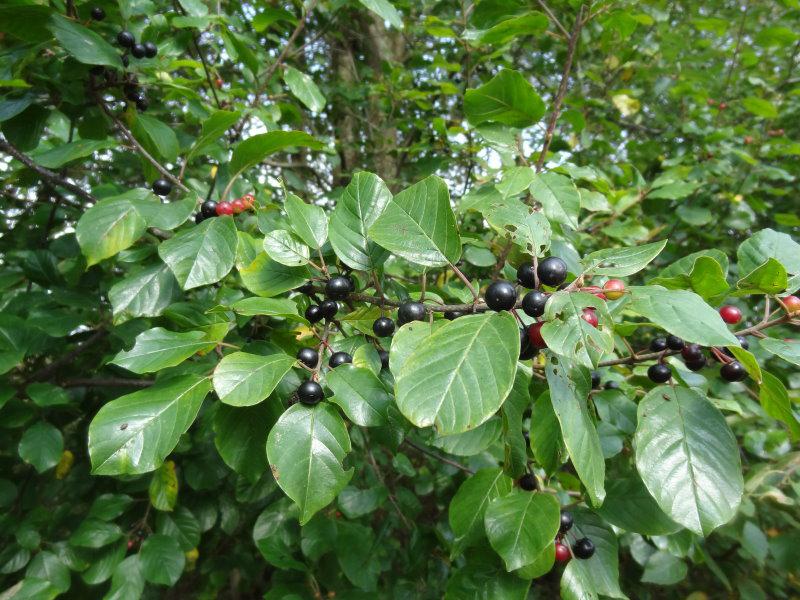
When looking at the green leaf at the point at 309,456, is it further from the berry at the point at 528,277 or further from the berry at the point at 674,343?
the berry at the point at 674,343

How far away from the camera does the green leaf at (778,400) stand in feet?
3.15

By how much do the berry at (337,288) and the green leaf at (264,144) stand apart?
0.41 m

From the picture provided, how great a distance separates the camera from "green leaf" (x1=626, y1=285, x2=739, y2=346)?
2.30ft

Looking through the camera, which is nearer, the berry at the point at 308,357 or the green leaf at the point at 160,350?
the green leaf at the point at 160,350

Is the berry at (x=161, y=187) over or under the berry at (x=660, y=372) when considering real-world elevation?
over

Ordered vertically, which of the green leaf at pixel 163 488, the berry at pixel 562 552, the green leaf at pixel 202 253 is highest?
the green leaf at pixel 202 253

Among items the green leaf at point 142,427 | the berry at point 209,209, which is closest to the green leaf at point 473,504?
the green leaf at point 142,427

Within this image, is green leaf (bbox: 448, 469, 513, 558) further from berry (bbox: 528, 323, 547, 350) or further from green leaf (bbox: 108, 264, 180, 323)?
green leaf (bbox: 108, 264, 180, 323)

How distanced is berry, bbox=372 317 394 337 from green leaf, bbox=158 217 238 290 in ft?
1.36

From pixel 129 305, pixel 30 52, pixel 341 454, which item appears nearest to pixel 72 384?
pixel 129 305

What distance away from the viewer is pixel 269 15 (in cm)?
208

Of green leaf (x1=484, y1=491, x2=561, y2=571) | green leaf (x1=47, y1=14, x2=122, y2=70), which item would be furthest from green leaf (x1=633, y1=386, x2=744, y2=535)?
green leaf (x1=47, y1=14, x2=122, y2=70)

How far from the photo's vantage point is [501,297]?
2.84ft

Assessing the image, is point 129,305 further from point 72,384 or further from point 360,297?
point 72,384
